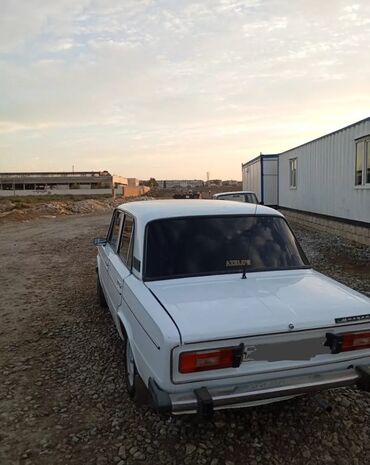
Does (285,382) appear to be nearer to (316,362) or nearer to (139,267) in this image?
(316,362)

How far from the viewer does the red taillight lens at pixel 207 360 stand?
2623 mm

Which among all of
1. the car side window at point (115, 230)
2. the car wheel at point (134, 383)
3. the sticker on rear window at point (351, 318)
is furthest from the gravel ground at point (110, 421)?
the car side window at point (115, 230)

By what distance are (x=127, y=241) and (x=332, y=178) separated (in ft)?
41.0

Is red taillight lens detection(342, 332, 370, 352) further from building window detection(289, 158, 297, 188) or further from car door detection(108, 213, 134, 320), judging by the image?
building window detection(289, 158, 297, 188)

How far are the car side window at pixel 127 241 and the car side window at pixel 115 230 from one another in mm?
430

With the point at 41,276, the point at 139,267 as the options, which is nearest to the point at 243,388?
the point at 139,267

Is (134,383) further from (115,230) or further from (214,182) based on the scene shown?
(214,182)

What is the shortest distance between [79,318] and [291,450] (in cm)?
385

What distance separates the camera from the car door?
407 cm

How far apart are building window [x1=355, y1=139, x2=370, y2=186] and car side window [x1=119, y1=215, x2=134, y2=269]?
9777 mm

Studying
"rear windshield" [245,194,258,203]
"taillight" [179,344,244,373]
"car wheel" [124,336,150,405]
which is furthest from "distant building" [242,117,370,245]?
"taillight" [179,344,244,373]

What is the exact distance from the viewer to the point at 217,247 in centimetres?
382

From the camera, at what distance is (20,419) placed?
3.45 m

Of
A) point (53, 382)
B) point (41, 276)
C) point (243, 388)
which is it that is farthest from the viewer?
point (41, 276)
